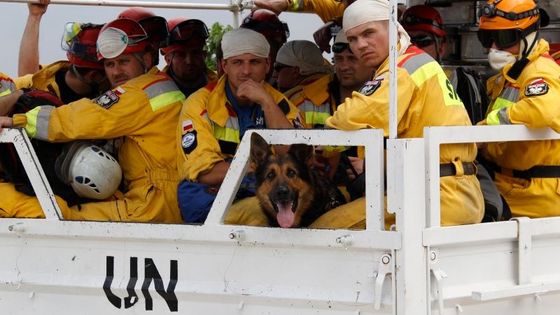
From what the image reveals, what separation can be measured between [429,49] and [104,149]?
70.1 inches

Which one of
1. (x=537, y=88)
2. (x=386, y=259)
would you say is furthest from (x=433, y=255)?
(x=537, y=88)

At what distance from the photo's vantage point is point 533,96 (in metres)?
4.59

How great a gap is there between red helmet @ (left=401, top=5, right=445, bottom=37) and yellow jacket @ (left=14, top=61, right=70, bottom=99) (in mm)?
1827

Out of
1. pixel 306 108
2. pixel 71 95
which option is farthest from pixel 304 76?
pixel 71 95

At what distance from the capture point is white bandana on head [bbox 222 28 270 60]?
16.6ft

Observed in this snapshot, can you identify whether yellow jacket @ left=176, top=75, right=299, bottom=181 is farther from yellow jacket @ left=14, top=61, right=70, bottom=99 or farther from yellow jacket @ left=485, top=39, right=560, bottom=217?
yellow jacket @ left=14, top=61, right=70, bottom=99

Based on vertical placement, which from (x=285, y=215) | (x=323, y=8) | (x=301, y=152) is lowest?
(x=285, y=215)

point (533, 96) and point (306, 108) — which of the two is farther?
point (306, 108)

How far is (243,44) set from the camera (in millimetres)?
5059

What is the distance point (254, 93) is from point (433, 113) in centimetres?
85

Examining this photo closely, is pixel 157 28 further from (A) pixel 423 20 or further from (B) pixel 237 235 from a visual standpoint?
(B) pixel 237 235

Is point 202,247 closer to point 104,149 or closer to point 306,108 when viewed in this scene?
point 104,149

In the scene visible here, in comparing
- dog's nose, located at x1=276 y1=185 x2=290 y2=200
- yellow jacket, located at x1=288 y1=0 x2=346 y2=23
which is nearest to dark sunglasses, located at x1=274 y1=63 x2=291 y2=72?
yellow jacket, located at x1=288 y1=0 x2=346 y2=23

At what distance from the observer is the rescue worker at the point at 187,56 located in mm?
6086
